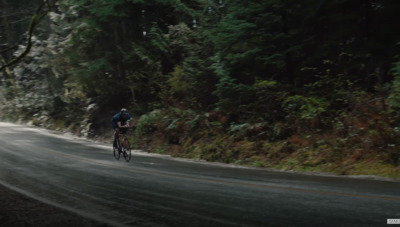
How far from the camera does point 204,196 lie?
25.8 ft

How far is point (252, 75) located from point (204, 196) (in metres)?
10.2

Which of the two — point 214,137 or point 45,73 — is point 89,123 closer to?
point 45,73

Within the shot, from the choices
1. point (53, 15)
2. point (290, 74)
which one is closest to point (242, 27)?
point (290, 74)

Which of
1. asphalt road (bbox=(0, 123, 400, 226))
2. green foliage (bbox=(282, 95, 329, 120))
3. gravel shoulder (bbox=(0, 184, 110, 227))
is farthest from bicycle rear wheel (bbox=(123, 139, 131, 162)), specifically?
gravel shoulder (bbox=(0, 184, 110, 227))

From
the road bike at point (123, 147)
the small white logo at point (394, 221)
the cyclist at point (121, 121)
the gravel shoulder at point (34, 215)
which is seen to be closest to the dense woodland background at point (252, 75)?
the road bike at point (123, 147)

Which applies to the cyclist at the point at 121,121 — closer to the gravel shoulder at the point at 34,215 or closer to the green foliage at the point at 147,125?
the green foliage at the point at 147,125

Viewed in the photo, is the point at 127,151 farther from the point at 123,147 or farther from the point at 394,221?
the point at 394,221

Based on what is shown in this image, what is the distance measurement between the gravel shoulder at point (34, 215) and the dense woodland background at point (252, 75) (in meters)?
4.21

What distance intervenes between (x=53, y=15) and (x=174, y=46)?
861cm

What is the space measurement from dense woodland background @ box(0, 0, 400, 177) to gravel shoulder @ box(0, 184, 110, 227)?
13.8 feet

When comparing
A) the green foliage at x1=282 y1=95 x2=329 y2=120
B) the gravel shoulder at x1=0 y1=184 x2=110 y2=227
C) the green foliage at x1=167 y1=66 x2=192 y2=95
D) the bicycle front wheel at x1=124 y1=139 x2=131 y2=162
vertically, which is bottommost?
the gravel shoulder at x1=0 y1=184 x2=110 y2=227

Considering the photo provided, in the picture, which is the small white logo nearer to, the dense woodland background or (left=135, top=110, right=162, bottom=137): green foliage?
the dense woodland background

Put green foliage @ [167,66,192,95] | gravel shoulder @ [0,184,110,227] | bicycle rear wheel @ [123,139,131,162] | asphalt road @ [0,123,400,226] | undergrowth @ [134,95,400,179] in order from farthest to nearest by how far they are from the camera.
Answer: green foliage @ [167,66,192,95] < bicycle rear wheel @ [123,139,131,162] < undergrowth @ [134,95,400,179] < gravel shoulder @ [0,184,110,227] < asphalt road @ [0,123,400,226]

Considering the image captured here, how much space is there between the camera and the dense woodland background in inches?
500
